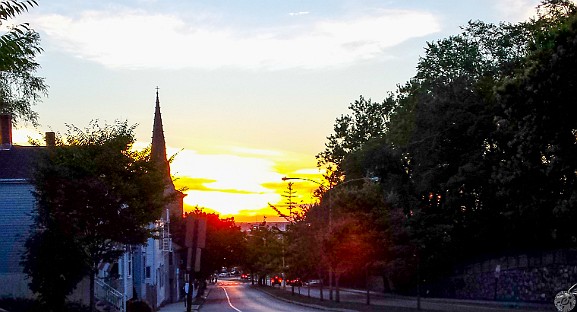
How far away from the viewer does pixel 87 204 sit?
3119 cm

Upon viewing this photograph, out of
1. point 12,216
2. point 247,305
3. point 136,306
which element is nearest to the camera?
point 12,216

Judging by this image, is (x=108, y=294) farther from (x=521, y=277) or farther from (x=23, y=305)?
(x=521, y=277)

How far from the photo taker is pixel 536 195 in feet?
104

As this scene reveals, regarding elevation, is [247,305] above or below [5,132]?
below

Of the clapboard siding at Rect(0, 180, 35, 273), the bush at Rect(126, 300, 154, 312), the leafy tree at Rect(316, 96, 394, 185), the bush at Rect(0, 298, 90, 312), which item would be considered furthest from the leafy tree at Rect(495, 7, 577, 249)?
the leafy tree at Rect(316, 96, 394, 185)

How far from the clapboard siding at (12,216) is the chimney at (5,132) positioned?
3.23 m

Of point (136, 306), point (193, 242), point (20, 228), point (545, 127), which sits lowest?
point (136, 306)

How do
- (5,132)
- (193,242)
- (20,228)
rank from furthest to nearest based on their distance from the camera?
1. (5,132)
2. (20,228)
3. (193,242)

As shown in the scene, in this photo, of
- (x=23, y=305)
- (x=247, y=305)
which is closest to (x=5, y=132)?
(x=23, y=305)

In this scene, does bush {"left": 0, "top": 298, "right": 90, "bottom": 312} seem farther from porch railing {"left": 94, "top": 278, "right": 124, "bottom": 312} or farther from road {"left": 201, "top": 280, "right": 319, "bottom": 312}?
road {"left": 201, "top": 280, "right": 319, "bottom": 312}

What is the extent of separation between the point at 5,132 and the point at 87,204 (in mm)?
13003

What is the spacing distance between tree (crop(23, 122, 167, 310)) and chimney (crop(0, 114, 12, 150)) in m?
8.97

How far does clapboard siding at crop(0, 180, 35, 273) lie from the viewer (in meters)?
39.0

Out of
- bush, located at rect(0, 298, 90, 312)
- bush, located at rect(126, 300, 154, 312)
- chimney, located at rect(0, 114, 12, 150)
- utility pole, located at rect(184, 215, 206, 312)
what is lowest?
bush, located at rect(126, 300, 154, 312)
